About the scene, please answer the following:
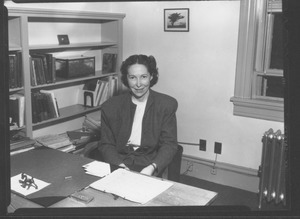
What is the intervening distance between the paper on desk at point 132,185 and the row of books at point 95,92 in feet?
4.55

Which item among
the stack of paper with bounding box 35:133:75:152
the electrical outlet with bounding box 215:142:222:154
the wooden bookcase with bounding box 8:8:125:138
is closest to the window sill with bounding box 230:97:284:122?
the electrical outlet with bounding box 215:142:222:154

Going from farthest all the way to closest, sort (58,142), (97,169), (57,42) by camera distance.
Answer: (57,42)
(58,142)
(97,169)

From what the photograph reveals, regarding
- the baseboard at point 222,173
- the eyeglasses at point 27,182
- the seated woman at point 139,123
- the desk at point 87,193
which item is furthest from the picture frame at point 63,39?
the eyeglasses at point 27,182

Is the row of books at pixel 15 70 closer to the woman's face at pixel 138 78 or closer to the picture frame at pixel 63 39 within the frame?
the picture frame at pixel 63 39

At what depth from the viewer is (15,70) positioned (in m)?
2.02

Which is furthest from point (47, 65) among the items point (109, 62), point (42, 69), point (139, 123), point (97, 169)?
point (97, 169)

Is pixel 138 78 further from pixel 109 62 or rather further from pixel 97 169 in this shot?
pixel 109 62

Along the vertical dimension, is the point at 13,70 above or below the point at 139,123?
above

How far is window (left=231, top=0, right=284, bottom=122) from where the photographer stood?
2.29m

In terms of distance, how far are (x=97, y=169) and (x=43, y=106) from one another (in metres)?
1.04

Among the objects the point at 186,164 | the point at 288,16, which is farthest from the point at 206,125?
the point at 288,16

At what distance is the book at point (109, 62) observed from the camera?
9.22 ft

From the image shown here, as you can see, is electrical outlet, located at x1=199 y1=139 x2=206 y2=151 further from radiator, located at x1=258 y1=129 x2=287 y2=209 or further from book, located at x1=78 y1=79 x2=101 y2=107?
book, located at x1=78 y1=79 x2=101 y2=107

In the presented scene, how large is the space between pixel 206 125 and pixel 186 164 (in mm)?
382
